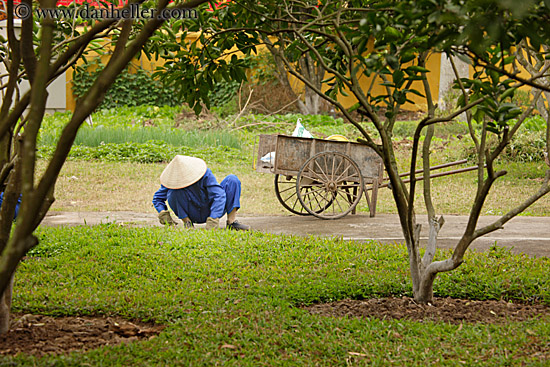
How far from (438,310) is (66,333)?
234cm

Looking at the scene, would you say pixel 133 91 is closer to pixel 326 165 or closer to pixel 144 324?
pixel 326 165

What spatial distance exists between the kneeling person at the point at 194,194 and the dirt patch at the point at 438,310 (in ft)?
8.56

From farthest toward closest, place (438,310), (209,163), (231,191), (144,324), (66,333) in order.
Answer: (209,163) < (231,191) < (438,310) < (144,324) < (66,333)

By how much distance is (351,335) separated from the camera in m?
3.50

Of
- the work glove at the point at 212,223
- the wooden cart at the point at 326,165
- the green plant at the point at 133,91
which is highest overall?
the green plant at the point at 133,91

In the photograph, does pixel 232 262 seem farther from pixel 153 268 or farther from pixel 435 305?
pixel 435 305

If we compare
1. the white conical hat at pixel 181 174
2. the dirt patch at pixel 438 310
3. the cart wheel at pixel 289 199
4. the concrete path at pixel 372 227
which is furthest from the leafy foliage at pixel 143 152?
the dirt patch at pixel 438 310

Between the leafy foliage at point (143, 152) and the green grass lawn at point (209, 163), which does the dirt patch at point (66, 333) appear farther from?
the leafy foliage at point (143, 152)

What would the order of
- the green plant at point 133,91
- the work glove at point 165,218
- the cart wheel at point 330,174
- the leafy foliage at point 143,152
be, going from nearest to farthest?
the work glove at point 165,218, the cart wheel at point 330,174, the leafy foliage at point 143,152, the green plant at point 133,91

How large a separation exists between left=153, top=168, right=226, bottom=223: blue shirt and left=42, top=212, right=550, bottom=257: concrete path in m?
0.60

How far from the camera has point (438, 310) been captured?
13.0 ft

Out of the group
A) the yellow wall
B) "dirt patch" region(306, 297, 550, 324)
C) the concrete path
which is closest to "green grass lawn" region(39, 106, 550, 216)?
the concrete path

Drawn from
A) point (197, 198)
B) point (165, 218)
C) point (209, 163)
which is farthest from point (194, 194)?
point (209, 163)

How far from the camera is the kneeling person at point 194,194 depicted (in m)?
6.30
